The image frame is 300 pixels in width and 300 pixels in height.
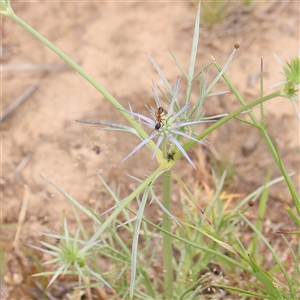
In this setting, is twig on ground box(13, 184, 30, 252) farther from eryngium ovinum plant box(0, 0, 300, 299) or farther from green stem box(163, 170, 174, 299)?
green stem box(163, 170, 174, 299)

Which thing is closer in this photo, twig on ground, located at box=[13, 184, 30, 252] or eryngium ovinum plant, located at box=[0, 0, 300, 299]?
eryngium ovinum plant, located at box=[0, 0, 300, 299]

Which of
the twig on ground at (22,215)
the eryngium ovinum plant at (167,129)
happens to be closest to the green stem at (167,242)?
the eryngium ovinum plant at (167,129)

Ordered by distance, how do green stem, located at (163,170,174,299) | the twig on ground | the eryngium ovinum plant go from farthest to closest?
the twig on ground < green stem, located at (163,170,174,299) < the eryngium ovinum plant

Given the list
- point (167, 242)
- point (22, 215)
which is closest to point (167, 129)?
point (167, 242)

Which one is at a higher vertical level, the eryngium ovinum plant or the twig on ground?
the eryngium ovinum plant

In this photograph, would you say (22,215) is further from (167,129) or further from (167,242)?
(167,129)

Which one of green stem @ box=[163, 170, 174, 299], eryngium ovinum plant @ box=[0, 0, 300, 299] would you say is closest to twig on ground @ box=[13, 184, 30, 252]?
eryngium ovinum plant @ box=[0, 0, 300, 299]

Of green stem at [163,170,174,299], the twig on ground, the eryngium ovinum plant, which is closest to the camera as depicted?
the eryngium ovinum plant

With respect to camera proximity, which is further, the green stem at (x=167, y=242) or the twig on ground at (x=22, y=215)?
the twig on ground at (x=22, y=215)

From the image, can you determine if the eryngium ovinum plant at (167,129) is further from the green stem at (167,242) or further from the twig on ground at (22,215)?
the twig on ground at (22,215)

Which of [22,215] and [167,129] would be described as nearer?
[167,129]

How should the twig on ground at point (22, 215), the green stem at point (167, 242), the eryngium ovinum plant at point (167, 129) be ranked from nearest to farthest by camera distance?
the eryngium ovinum plant at point (167, 129)
the green stem at point (167, 242)
the twig on ground at point (22, 215)

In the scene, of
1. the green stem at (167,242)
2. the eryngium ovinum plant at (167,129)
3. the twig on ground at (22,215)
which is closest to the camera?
the eryngium ovinum plant at (167,129)
